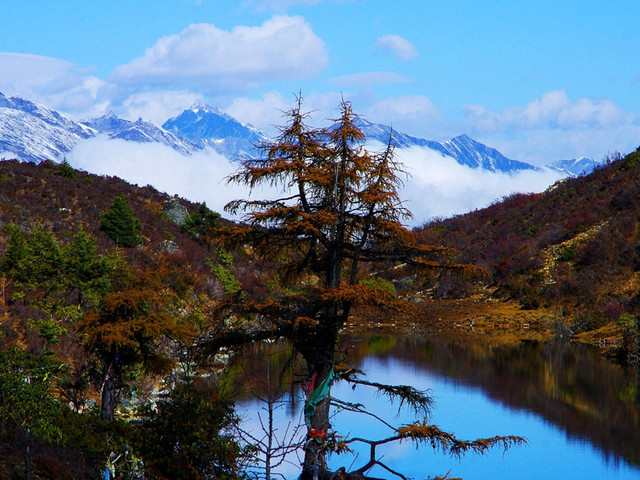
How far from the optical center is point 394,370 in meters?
31.4

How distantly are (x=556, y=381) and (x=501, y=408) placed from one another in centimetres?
544

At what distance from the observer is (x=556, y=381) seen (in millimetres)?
30203

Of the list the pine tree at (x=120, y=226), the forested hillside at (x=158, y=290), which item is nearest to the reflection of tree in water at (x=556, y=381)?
the forested hillside at (x=158, y=290)

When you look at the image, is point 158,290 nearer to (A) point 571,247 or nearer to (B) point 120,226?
(B) point 120,226

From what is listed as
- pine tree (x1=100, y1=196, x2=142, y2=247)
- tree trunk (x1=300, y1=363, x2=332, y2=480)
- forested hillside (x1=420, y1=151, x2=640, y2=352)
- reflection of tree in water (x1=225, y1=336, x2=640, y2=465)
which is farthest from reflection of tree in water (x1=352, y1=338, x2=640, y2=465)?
pine tree (x1=100, y1=196, x2=142, y2=247)

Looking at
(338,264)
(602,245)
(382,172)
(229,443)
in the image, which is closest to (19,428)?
(229,443)

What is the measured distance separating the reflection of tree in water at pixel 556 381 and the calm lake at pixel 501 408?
40mm

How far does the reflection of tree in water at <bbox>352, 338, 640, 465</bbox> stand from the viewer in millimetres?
23344

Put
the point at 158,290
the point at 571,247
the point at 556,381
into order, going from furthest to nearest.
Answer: the point at 571,247 → the point at 556,381 → the point at 158,290

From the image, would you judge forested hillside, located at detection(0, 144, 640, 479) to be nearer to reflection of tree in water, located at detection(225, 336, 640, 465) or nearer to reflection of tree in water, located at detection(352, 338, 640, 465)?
reflection of tree in water, located at detection(225, 336, 640, 465)

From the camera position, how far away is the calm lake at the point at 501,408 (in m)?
20.0

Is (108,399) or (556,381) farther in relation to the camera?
(556,381)

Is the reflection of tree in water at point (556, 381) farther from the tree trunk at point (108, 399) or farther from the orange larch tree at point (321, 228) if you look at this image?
the tree trunk at point (108, 399)

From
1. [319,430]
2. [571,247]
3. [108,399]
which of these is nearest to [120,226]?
[108,399]
